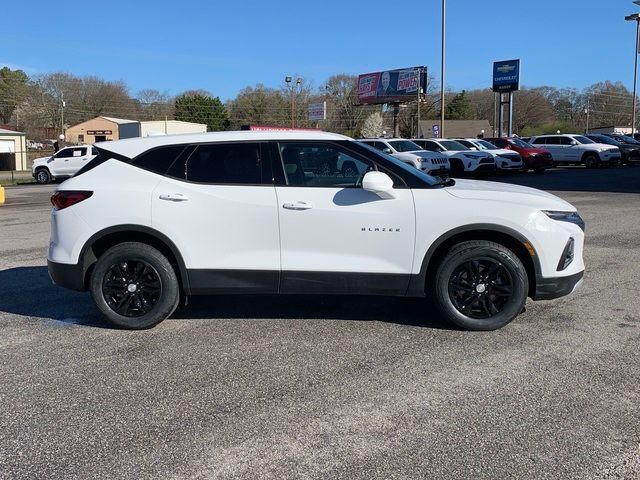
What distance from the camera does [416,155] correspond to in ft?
73.7

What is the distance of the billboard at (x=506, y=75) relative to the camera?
45406 mm

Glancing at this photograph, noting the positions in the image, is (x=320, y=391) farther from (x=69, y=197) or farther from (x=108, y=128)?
(x=108, y=128)

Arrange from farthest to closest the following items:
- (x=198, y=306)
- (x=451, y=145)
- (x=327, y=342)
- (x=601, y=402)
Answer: (x=451, y=145), (x=198, y=306), (x=327, y=342), (x=601, y=402)

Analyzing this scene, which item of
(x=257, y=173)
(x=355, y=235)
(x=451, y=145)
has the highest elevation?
(x=451, y=145)

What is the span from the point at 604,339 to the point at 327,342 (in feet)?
7.60

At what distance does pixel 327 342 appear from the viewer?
4.91 metres

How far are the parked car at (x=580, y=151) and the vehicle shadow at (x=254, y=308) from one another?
91.9 feet

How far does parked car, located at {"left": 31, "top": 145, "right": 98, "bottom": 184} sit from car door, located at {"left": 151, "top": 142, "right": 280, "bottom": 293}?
26.8 m

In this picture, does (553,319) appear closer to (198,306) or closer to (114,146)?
(198,306)

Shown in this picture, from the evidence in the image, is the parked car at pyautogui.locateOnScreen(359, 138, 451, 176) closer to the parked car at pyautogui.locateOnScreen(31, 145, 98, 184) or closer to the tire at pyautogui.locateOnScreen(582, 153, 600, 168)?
the tire at pyautogui.locateOnScreen(582, 153, 600, 168)

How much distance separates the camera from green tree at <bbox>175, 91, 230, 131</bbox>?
92.9 metres

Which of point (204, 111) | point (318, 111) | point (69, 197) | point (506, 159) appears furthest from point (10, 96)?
point (69, 197)

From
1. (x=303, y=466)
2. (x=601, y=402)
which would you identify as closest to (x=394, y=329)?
(x=601, y=402)

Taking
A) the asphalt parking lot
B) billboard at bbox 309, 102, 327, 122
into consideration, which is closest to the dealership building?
billboard at bbox 309, 102, 327, 122
